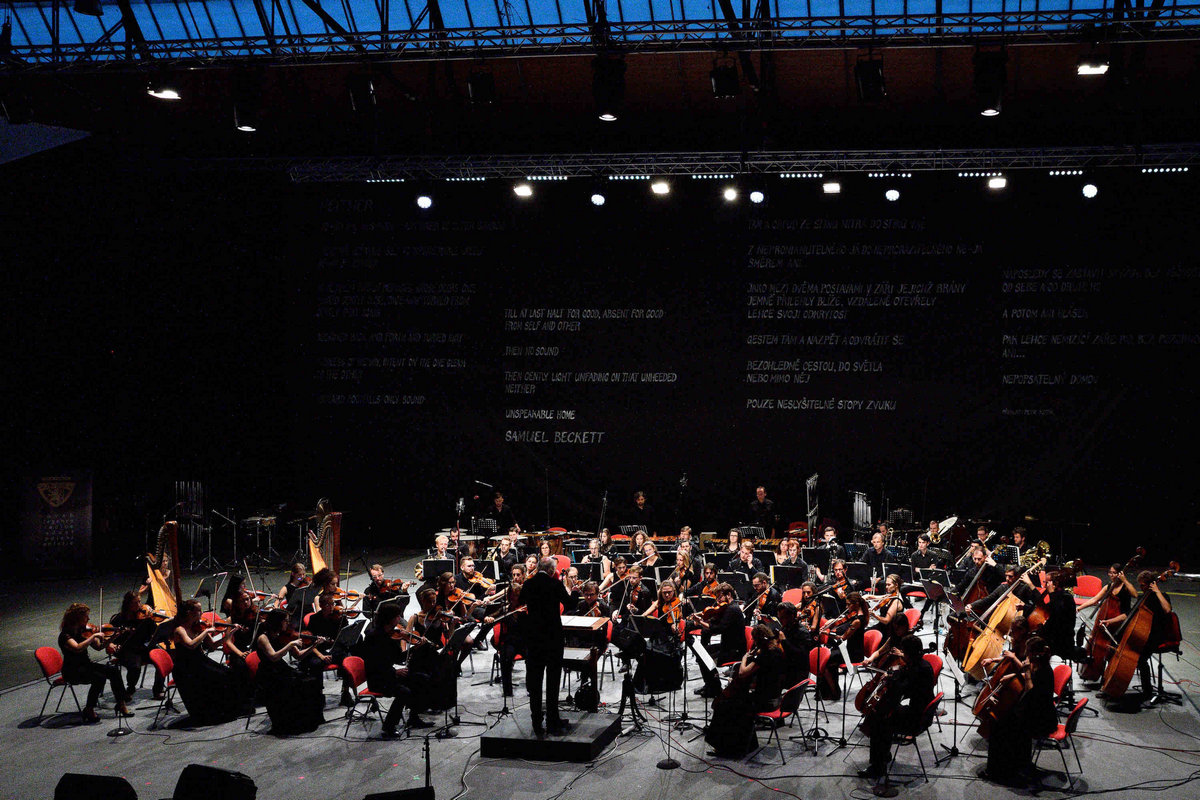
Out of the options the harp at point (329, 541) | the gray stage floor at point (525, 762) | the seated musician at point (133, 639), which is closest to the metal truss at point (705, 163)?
the harp at point (329, 541)

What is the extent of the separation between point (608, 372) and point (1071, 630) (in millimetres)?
10351

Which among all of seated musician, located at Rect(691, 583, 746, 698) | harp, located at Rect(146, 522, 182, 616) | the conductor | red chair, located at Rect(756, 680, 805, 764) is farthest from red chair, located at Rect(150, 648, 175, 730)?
red chair, located at Rect(756, 680, 805, 764)

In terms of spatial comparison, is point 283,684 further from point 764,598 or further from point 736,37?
point 736,37

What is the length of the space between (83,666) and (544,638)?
4667 mm

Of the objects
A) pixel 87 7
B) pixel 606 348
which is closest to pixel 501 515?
pixel 606 348

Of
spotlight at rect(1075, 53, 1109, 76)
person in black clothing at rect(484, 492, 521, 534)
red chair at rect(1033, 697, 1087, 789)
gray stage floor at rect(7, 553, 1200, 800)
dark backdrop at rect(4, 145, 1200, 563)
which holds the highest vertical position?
spotlight at rect(1075, 53, 1109, 76)

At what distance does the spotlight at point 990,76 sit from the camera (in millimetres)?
12633

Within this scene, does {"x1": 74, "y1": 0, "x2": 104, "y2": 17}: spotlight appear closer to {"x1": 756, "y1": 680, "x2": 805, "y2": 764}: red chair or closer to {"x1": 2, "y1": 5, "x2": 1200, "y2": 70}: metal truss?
{"x1": 2, "y1": 5, "x2": 1200, "y2": 70}: metal truss

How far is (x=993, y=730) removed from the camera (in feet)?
26.1

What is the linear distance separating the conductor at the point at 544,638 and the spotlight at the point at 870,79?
328 inches

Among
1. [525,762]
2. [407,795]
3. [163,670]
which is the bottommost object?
[525,762]

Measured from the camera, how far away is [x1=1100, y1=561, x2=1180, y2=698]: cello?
374 inches

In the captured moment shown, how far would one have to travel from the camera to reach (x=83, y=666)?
9.49 metres

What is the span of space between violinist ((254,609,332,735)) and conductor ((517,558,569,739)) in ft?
7.26
